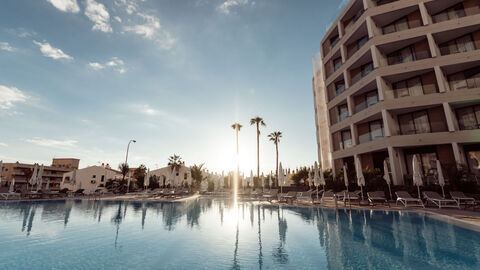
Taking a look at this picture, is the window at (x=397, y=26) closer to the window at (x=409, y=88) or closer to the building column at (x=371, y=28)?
the building column at (x=371, y=28)

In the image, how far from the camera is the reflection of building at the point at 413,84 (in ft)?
52.2

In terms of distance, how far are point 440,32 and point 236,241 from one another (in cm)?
2244

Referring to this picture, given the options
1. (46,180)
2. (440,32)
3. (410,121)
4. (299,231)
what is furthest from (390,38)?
(46,180)

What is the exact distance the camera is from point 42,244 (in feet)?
21.1

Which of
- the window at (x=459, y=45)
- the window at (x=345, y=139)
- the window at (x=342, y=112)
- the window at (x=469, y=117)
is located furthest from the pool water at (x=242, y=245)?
the window at (x=459, y=45)

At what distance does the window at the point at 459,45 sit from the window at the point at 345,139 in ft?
33.3

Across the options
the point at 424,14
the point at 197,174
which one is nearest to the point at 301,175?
the point at 197,174

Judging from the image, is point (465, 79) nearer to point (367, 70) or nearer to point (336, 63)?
point (367, 70)

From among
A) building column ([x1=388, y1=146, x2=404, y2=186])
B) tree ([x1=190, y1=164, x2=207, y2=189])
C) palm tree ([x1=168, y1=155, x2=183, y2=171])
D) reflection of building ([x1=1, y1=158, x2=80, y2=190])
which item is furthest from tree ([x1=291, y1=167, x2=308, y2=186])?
reflection of building ([x1=1, y1=158, x2=80, y2=190])

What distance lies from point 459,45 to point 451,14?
110 inches

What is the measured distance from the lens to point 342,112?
24312 millimetres

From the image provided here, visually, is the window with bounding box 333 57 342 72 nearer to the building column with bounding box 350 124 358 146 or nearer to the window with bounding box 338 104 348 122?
the window with bounding box 338 104 348 122

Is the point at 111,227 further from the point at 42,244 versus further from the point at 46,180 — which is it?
the point at 46,180

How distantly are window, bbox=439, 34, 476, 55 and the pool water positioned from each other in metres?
15.6
